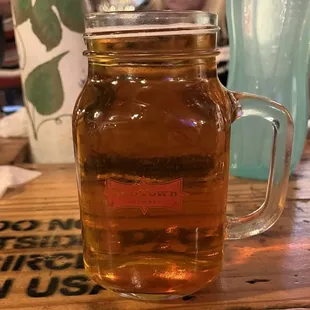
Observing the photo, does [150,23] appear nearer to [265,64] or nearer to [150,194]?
[150,194]

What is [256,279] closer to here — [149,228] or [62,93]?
[149,228]

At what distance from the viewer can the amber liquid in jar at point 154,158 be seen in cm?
32

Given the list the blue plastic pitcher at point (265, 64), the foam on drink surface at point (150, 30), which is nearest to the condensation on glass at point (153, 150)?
the foam on drink surface at point (150, 30)

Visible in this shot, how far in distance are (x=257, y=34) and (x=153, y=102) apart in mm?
273

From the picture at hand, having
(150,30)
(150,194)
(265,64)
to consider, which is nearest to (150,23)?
(150,30)

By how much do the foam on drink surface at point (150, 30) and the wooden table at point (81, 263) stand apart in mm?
176

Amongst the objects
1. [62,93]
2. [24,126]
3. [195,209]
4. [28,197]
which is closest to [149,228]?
[195,209]

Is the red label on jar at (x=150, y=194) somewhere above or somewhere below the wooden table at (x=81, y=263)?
above

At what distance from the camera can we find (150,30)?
305mm

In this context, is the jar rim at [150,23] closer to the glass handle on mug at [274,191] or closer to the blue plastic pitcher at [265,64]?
the glass handle on mug at [274,191]

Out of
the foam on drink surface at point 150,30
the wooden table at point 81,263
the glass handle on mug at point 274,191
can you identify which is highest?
the foam on drink surface at point 150,30

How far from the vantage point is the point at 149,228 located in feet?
1.09

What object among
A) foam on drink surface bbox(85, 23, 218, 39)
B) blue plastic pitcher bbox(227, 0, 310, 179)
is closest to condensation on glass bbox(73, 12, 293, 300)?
foam on drink surface bbox(85, 23, 218, 39)

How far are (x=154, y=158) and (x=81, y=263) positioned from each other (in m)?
0.12
